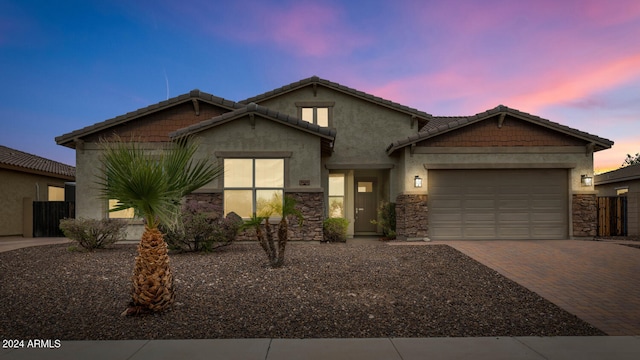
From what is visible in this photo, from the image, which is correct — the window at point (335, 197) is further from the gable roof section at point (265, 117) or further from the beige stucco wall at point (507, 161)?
the gable roof section at point (265, 117)

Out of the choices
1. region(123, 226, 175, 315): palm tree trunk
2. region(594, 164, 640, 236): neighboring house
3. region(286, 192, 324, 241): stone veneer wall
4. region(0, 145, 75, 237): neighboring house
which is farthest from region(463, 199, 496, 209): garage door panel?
region(0, 145, 75, 237): neighboring house

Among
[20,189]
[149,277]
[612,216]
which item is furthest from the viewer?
[20,189]

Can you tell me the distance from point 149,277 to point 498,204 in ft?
40.8

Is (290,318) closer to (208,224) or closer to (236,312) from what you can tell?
(236,312)

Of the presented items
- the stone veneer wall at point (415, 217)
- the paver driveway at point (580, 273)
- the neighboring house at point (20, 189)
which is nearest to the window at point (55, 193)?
the neighboring house at point (20, 189)

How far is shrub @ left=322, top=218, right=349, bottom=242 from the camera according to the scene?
14.0 m

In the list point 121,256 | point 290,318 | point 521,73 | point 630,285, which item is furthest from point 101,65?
point 630,285

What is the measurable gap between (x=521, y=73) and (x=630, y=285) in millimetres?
9543

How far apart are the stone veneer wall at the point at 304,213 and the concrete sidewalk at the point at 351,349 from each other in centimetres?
823

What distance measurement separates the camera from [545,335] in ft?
16.9

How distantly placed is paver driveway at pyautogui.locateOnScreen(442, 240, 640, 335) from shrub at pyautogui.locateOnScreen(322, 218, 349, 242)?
3.84 meters

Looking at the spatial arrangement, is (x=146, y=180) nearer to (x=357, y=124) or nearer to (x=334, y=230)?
(x=334, y=230)

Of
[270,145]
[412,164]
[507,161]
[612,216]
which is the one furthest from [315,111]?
[612,216]

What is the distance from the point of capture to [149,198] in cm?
546
